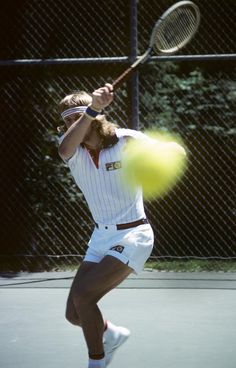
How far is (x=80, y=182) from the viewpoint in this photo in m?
4.29

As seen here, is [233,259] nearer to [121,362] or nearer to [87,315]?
[121,362]

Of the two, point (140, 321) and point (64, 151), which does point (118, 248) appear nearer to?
point (64, 151)

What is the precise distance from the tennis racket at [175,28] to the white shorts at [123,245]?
1.22 m

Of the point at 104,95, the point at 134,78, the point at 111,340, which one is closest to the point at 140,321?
the point at 111,340

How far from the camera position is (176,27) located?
5.01 m

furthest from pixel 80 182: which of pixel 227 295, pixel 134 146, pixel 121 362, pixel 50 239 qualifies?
pixel 50 239

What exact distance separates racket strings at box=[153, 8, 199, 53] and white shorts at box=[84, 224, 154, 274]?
1287 millimetres

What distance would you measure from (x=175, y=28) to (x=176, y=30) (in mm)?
→ 15

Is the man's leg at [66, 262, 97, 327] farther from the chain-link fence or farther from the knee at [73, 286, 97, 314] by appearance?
the chain-link fence

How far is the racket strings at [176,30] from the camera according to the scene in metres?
4.87

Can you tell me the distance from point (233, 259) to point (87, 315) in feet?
12.3

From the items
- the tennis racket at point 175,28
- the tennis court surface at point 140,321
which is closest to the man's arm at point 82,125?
the tennis racket at point 175,28

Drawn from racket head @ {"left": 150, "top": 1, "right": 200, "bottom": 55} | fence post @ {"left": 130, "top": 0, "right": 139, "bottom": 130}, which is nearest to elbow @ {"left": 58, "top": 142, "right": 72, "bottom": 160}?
racket head @ {"left": 150, "top": 1, "right": 200, "bottom": 55}

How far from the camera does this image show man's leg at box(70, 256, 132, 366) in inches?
→ 155
